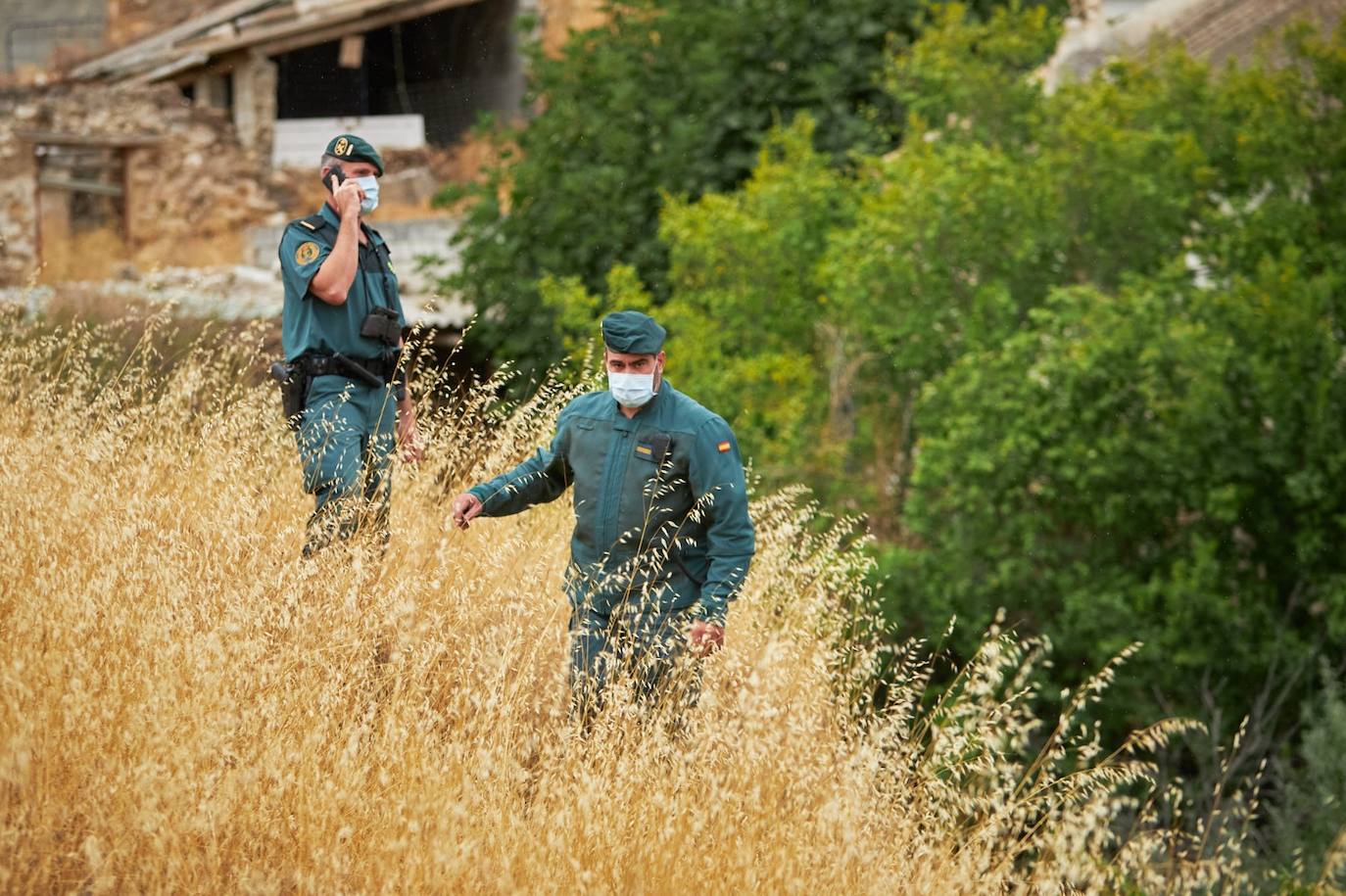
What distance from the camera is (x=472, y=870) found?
3.31 metres

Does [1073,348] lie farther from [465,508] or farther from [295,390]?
[465,508]

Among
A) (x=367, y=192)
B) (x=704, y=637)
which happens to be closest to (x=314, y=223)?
(x=367, y=192)

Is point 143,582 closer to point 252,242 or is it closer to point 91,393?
point 91,393

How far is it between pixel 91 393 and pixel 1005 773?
170 inches

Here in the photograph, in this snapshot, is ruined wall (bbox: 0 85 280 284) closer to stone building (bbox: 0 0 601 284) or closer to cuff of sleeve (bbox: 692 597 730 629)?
stone building (bbox: 0 0 601 284)

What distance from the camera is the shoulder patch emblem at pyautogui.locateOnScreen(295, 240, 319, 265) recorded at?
17.3ft

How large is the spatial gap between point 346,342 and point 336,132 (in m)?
21.2

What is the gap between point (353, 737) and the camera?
3402 millimetres

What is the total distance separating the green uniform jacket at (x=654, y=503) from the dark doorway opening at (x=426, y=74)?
23221 mm

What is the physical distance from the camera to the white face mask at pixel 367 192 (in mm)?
5445

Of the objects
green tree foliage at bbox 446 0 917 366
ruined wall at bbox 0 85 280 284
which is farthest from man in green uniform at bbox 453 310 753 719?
ruined wall at bbox 0 85 280 284

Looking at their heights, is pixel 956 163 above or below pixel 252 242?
above

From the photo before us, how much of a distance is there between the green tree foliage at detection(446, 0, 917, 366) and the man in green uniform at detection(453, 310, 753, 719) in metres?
15.9

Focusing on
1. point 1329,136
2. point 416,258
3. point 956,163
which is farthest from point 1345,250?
point 416,258
